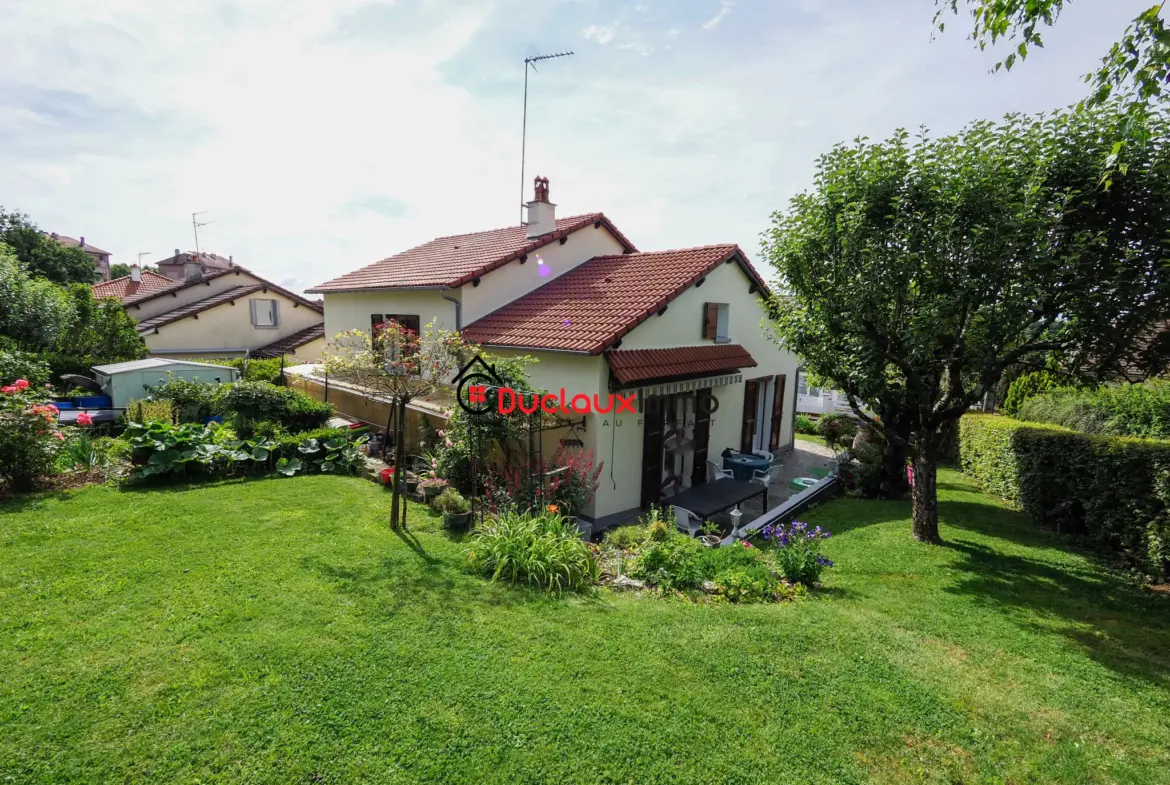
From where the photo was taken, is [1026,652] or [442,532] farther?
[442,532]

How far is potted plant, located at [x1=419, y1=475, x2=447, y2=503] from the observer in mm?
15133

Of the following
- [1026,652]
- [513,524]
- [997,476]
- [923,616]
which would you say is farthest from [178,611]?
[997,476]

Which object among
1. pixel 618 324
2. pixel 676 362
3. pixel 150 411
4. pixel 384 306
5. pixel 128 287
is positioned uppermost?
pixel 128 287

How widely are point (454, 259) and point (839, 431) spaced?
2150 cm

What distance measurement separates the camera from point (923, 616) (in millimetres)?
9516

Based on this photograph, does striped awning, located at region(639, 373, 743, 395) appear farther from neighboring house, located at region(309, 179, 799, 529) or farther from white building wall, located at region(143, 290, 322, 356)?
white building wall, located at region(143, 290, 322, 356)

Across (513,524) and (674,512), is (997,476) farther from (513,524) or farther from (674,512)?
(513,524)

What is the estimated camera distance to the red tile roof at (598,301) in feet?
52.7

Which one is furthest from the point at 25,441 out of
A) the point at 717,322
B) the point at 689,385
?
the point at 717,322

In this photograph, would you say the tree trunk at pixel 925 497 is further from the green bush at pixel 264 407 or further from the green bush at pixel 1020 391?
the green bush at pixel 264 407

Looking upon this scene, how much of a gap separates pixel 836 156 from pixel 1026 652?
448 inches

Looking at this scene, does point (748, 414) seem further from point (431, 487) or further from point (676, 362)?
point (431, 487)

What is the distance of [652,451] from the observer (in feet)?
56.3

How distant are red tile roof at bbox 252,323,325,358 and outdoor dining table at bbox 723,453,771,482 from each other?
31467mm
